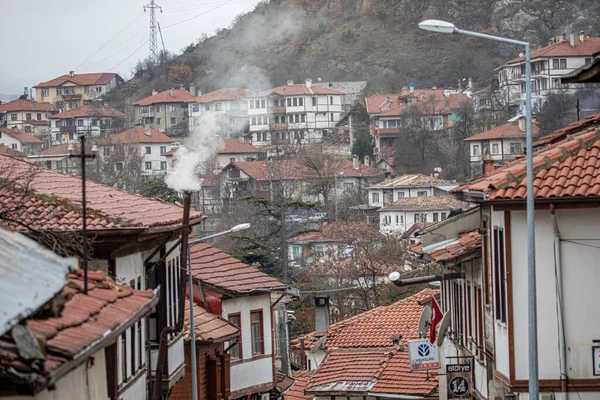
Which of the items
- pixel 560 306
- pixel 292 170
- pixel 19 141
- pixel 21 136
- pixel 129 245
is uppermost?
pixel 21 136

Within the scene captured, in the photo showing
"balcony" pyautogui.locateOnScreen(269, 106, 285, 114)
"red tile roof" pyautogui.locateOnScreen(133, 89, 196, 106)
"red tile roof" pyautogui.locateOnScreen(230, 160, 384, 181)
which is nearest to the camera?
"red tile roof" pyautogui.locateOnScreen(230, 160, 384, 181)

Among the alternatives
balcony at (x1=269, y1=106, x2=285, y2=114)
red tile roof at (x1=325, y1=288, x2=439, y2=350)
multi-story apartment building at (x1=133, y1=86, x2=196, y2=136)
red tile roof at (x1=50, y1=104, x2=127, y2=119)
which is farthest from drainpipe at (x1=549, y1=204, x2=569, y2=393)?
multi-story apartment building at (x1=133, y1=86, x2=196, y2=136)

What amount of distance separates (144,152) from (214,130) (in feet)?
92.7

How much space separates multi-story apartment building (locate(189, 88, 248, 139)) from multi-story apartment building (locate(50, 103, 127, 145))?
1002cm

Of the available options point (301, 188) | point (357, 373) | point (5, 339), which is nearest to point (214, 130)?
point (301, 188)

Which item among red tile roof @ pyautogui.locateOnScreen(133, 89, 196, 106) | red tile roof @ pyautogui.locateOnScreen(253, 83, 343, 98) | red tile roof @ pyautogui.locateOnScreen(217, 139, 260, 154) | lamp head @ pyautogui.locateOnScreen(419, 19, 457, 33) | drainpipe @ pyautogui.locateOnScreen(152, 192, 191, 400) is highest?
red tile roof @ pyautogui.locateOnScreen(133, 89, 196, 106)

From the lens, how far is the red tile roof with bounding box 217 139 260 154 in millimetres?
137812

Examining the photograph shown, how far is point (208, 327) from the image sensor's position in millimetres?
27188

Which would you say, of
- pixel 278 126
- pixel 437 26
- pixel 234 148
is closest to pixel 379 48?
pixel 278 126

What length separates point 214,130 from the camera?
162 metres

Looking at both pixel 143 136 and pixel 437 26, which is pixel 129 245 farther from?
pixel 143 136

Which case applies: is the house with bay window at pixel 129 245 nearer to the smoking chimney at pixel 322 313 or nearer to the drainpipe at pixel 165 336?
the drainpipe at pixel 165 336

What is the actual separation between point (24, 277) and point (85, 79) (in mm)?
192953

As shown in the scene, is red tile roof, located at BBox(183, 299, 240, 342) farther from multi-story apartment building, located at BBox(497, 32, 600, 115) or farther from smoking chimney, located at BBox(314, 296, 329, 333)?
multi-story apartment building, located at BBox(497, 32, 600, 115)
